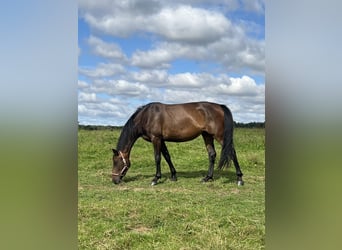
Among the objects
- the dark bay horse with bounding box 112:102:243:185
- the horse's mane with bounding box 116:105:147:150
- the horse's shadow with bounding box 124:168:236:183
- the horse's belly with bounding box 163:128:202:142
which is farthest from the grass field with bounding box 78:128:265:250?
the horse's belly with bounding box 163:128:202:142

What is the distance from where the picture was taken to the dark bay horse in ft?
20.2

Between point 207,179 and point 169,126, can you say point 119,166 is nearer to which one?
point 169,126

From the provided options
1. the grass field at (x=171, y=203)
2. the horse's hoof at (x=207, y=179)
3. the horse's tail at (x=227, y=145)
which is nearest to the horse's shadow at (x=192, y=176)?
the grass field at (x=171, y=203)

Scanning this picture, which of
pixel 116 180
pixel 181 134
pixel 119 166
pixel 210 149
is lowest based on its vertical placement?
pixel 116 180

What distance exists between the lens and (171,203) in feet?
12.9

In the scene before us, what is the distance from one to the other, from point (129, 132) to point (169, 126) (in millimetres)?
804

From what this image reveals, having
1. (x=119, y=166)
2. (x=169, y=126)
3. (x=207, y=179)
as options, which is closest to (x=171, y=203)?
(x=207, y=179)

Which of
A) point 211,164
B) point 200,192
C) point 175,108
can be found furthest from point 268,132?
point 175,108

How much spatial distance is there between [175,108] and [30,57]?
561 centimetres

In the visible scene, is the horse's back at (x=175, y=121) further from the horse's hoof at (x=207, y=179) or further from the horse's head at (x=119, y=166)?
the horse's hoof at (x=207, y=179)

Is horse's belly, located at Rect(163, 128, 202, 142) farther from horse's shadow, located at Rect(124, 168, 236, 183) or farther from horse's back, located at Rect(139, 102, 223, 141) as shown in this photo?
horse's shadow, located at Rect(124, 168, 236, 183)

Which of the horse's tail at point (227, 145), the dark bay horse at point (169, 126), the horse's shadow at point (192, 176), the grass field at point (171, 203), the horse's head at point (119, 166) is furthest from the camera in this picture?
the dark bay horse at point (169, 126)

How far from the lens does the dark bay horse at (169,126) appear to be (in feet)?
20.2

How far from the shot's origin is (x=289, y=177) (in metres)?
0.89
